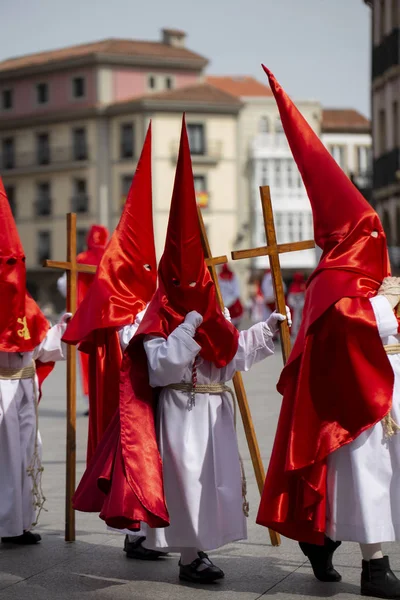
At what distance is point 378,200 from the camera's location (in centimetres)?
3775

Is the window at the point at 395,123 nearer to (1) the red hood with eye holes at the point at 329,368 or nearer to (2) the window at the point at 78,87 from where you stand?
(2) the window at the point at 78,87

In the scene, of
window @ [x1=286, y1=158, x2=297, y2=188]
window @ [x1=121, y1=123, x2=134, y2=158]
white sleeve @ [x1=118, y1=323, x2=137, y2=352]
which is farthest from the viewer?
window @ [x1=286, y1=158, x2=297, y2=188]

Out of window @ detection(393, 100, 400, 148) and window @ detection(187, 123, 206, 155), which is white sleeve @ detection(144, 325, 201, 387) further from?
window @ detection(187, 123, 206, 155)

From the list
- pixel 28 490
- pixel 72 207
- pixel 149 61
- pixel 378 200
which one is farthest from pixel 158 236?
pixel 28 490

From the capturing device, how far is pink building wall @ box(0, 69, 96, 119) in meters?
61.3

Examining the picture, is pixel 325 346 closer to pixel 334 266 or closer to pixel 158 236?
pixel 334 266

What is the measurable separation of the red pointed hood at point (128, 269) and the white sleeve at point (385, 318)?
71.1 inches

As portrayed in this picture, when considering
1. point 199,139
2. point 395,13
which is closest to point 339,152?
point 199,139

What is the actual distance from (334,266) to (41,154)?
5864cm

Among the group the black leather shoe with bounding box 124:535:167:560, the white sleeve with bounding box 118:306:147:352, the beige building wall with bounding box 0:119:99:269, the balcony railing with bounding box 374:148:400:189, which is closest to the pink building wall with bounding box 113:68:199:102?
the beige building wall with bounding box 0:119:99:269

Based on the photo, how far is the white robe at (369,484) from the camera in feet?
18.0

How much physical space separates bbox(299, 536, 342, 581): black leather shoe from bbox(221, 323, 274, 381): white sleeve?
97 cm

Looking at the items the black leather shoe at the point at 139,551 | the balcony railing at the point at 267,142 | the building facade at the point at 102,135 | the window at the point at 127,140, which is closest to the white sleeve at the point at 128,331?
the black leather shoe at the point at 139,551

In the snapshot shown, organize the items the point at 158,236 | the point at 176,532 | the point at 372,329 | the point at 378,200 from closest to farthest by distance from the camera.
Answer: the point at 372,329, the point at 176,532, the point at 378,200, the point at 158,236
